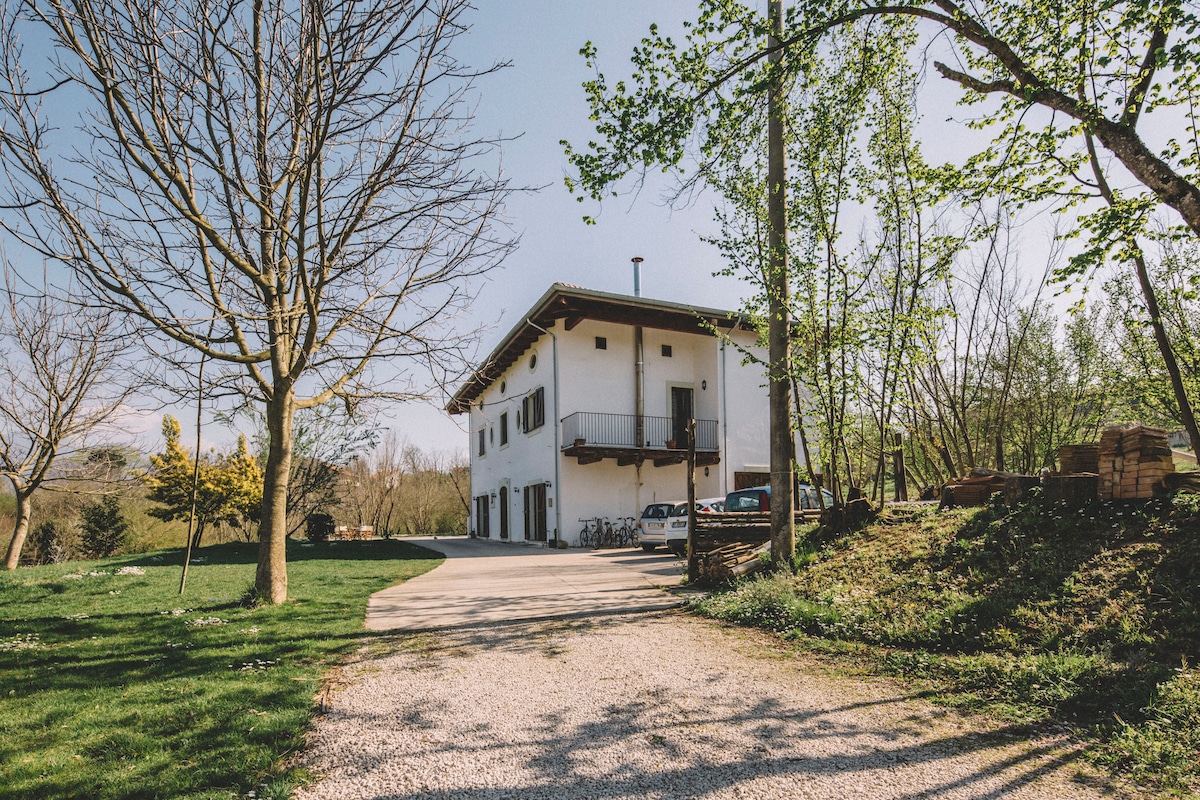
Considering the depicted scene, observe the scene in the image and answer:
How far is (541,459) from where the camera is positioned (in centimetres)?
1962

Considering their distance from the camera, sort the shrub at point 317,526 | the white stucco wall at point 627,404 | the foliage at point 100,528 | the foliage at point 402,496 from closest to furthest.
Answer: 1. the white stucco wall at point 627,404
2. the foliage at point 100,528
3. the shrub at point 317,526
4. the foliage at point 402,496

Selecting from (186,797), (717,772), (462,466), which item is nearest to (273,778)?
(186,797)

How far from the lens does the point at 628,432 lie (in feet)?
62.1

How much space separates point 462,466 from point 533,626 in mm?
34976

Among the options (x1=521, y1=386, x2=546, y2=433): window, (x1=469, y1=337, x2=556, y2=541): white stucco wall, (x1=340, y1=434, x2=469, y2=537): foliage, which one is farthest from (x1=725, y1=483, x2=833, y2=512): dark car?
(x1=340, y1=434, x2=469, y2=537): foliage

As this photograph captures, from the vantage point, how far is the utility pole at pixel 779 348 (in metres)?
7.76

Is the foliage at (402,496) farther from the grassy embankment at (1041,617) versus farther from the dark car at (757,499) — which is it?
the grassy embankment at (1041,617)

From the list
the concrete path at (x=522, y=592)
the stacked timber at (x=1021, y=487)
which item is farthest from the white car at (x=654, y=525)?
the stacked timber at (x=1021, y=487)

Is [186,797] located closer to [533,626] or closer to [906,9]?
[533,626]

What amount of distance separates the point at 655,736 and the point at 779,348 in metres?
5.72

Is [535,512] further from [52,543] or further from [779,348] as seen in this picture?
[52,543]

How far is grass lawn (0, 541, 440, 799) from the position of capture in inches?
111

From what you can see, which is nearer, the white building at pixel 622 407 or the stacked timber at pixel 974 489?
the stacked timber at pixel 974 489

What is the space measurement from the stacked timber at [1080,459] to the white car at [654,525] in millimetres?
9537
